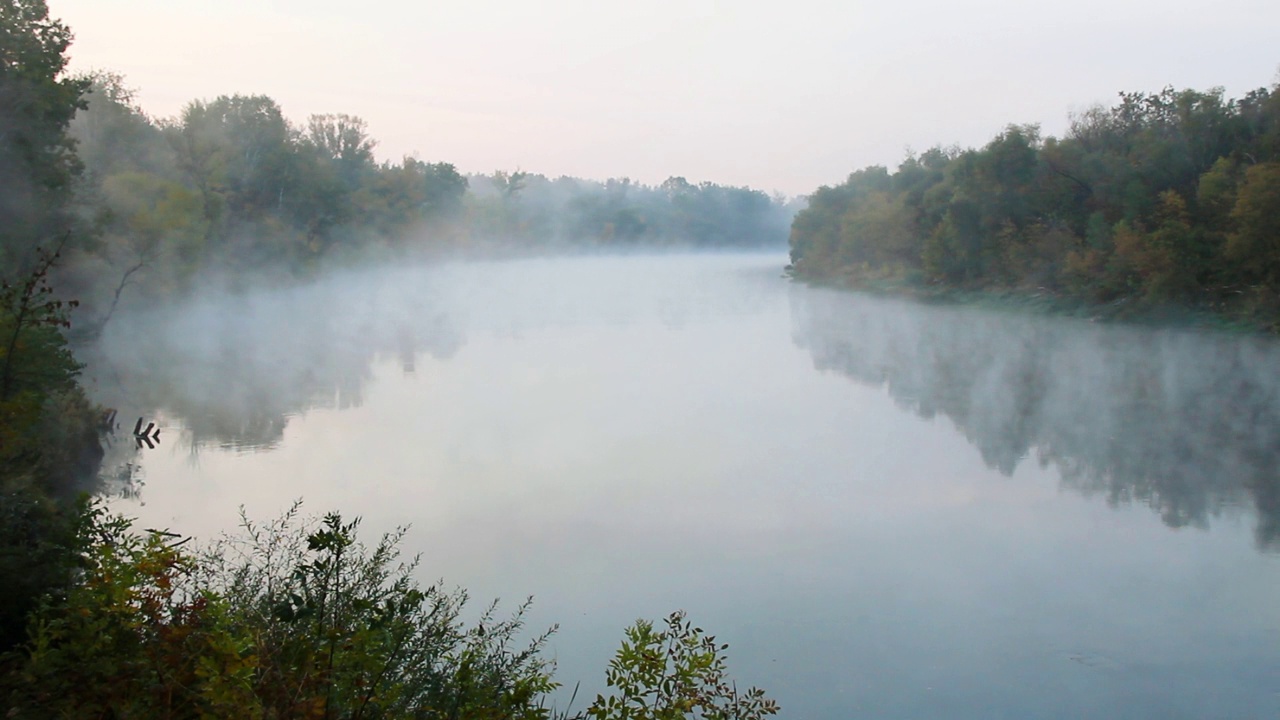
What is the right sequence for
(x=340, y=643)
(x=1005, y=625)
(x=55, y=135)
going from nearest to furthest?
(x=340, y=643), (x=1005, y=625), (x=55, y=135)

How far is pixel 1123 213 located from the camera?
94.7 ft

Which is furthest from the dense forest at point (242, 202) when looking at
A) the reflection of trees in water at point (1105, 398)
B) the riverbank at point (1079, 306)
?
the riverbank at point (1079, 306)

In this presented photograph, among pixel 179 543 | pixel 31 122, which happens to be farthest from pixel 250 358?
pixel 179 543

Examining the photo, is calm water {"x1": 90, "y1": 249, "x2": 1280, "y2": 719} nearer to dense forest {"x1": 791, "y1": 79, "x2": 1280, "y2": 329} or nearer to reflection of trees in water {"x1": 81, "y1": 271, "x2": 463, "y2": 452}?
reflection of trees in water {"x1": 81, "y1": 271, "x2": 463, "y2": 452}

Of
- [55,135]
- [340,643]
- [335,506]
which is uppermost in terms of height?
[55,135]

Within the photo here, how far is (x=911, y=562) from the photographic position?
370 inches

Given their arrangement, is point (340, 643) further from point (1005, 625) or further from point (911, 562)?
point (911, 562)

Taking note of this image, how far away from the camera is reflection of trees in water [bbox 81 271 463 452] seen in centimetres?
1644

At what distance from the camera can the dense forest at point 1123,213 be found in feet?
79.1

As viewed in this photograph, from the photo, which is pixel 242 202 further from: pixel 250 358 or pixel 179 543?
pixel 179 543

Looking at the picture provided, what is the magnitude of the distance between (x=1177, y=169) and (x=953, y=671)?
24.3 meters

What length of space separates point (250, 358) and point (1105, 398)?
16.7 m

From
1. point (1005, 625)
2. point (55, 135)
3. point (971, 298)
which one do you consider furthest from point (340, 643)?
point (971, 298)

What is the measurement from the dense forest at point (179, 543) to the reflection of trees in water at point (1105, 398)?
7.26 meters
